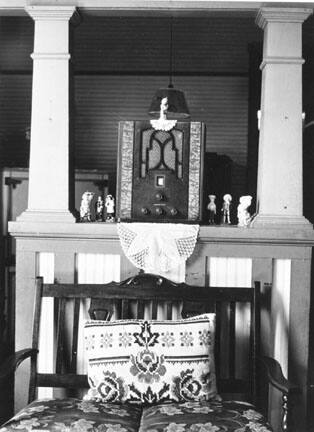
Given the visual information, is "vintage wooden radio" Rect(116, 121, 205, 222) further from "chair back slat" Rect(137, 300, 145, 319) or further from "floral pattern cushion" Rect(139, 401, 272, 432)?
"floral pattern cushion" Rect(139, 401, 272, 432)

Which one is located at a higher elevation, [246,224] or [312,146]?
[312,146]

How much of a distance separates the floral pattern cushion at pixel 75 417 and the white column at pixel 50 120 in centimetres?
111

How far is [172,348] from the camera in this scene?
119 inches

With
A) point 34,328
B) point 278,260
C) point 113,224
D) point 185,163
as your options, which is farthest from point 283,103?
point 34,328

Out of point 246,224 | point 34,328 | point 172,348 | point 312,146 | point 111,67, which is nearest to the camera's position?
point 172,348

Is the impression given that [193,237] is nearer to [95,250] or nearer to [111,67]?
[95,250]

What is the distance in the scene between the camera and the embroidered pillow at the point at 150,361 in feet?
9.75

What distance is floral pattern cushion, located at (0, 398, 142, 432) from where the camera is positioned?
8.55 ft

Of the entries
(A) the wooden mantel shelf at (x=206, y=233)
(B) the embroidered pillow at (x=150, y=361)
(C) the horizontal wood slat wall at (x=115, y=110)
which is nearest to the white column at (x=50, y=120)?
(A) the wooden mantel shelf at (x=206, y=233)

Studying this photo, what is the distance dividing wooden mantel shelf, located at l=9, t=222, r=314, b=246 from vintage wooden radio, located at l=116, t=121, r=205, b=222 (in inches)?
4.6

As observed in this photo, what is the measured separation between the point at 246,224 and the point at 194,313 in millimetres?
619

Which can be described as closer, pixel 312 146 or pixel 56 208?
pixel 56 208

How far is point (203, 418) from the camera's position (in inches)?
106

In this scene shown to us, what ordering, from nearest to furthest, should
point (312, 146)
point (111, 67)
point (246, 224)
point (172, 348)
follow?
point (172, 348) → point (246, 224) → point (312, 146) → point (111, 67)
